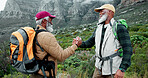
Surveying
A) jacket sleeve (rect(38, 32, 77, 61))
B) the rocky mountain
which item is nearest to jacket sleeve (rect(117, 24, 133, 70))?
jacket sleeve (rect(38, 32, 77, 61))

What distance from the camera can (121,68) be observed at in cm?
192

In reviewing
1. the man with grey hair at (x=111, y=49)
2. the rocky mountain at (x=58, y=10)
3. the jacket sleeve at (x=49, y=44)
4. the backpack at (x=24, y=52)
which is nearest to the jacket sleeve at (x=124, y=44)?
the man with grey hair at (x=111, y=49)

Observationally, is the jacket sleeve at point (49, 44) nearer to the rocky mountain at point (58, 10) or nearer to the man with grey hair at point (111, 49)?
the man with grey hair at point (111, 49)

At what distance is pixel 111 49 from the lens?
2.12m

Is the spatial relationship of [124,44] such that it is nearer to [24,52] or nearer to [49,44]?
[49,44]

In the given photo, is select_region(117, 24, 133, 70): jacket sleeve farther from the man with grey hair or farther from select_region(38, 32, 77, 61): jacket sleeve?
select_region(38, 32, 77, 61): jacket sleeve

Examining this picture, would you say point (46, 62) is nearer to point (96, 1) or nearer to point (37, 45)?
point (37, 45)

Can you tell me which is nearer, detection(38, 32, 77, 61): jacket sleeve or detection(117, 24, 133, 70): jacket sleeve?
detection(38, 32, 77, 61): jacket sleeve

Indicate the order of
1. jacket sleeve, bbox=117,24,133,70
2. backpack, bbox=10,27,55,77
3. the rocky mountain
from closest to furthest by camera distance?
backpack, bbox=10,27,55,77 → jacket sleeve, bbox=117,24,133,70 → the rocky mountain

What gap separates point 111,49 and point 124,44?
263 mm

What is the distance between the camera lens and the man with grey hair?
1978mm

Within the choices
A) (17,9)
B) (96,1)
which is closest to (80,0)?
(96,1)

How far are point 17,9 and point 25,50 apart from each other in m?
135

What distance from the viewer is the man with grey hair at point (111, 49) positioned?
6.49 feet
